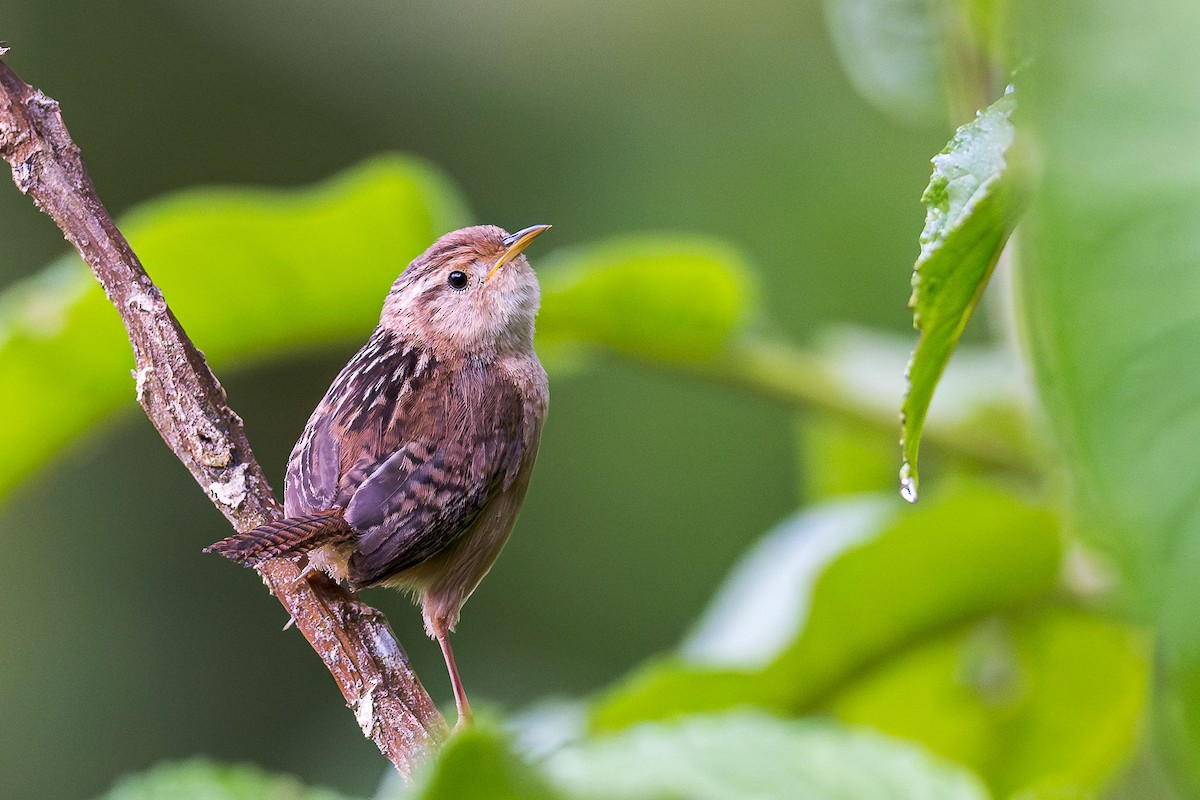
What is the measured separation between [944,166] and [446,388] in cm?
71

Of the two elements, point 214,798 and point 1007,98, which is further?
point 214,798

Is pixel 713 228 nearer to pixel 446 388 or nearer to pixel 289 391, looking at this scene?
pixel 289 391

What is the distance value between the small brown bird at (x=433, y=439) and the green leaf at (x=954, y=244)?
537 mm

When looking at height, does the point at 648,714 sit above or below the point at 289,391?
below

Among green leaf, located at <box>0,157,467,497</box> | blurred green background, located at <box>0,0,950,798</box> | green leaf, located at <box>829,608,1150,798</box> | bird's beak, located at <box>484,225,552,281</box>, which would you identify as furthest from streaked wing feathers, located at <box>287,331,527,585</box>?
blurred green background, located at <box>0,0,950,798</box>

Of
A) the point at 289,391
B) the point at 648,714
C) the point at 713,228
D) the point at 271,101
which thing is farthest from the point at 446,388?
the point at 271,101

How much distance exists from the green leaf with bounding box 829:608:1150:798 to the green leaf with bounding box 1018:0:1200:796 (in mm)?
1715

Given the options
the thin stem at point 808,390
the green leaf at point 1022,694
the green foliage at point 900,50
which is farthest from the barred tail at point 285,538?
the green foliage at point 900,50

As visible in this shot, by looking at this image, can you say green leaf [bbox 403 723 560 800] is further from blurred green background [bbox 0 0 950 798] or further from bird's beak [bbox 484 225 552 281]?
blurred green background [bbox 0 0 950 798]

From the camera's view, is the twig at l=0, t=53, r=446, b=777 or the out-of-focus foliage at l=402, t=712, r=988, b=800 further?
the twig at l=0, t=53, r=446, b=777

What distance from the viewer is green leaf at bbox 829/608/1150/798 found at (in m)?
2.19

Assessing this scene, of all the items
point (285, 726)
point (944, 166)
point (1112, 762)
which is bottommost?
point (1112, 762)

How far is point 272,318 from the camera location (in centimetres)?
185

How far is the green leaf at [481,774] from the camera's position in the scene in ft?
1.93
